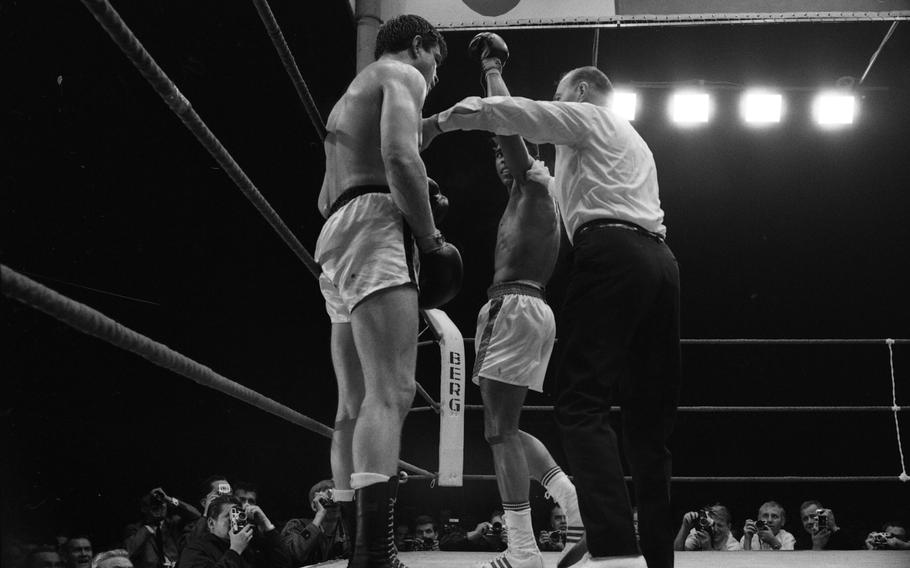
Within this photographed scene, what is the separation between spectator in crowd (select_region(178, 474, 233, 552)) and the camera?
3.04 meters

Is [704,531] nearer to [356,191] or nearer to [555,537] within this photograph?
[555,537]

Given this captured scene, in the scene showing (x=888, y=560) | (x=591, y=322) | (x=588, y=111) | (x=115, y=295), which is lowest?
(x=888, y=560)

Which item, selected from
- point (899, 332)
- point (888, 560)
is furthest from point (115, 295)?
point (899, 332)

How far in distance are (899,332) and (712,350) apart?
4.27 feet

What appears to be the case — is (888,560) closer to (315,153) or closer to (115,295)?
(115,295)

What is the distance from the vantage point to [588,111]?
63.3 inches

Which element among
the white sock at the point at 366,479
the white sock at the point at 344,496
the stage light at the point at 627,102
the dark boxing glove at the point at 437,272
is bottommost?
the white sock at the point at 344,496

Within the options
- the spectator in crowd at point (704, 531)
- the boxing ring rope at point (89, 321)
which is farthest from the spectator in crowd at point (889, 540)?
the boxing ring rope at point (89, 321)

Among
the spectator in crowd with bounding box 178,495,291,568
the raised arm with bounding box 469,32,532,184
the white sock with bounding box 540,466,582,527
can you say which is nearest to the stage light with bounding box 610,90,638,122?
the raised arm with bounding box 469,32,532,184

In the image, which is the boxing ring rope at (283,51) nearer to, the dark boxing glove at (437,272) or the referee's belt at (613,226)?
the dark boxing glove at (437,272)

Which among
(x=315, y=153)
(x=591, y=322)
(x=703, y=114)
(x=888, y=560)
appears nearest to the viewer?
(x=591, y=322)

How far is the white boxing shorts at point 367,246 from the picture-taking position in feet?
4.78

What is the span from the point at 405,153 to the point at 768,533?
3435 millimetres

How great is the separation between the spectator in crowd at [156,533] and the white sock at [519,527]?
147 cm
